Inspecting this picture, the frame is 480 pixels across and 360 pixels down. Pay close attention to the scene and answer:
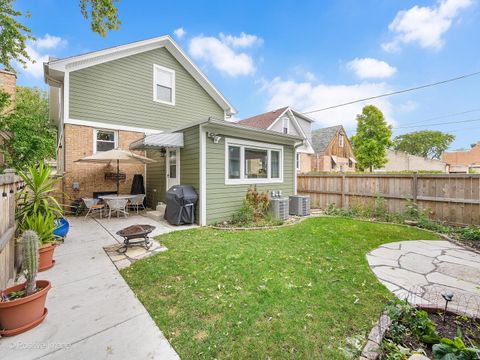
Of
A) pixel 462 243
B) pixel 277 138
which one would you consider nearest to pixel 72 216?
pixel 277 138

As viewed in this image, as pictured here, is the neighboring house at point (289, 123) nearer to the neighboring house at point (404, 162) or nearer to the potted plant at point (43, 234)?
the potted plant at point (43, 234)

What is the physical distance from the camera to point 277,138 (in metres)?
8.05

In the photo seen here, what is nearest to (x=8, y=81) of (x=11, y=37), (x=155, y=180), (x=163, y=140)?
(x=11, y=37)

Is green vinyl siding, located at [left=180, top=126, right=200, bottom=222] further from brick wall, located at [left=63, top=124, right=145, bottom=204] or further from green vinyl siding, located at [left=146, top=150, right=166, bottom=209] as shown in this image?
brick wall, located at [left=63, top=124, right=145, bottom=204]

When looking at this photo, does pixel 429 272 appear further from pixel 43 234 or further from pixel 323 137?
pixel 323 137

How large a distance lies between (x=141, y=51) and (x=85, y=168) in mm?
5536

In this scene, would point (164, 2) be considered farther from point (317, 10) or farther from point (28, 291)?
point (28, 291)

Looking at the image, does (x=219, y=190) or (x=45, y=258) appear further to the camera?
(x=219, y=190)

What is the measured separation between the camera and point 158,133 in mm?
6621

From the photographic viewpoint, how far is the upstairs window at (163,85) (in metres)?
10.0

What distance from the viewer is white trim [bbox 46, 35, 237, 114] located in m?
7.88

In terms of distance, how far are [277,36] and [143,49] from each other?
6.71 metres

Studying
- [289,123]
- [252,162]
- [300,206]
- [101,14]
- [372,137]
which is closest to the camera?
[101,14]

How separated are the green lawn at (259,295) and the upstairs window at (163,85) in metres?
7.66
